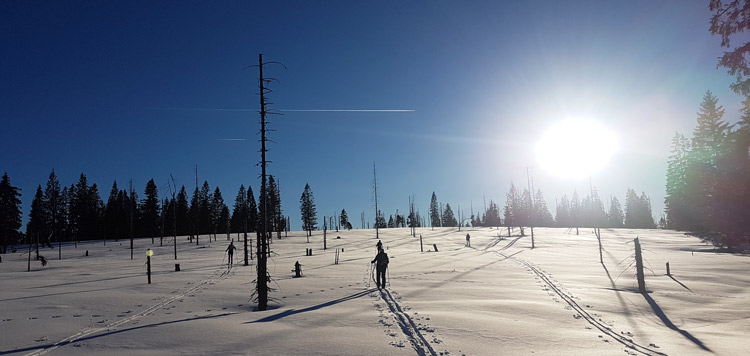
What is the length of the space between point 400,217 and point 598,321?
145 meters

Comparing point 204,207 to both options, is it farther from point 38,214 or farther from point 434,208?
point 434,208

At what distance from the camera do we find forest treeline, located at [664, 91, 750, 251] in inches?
508

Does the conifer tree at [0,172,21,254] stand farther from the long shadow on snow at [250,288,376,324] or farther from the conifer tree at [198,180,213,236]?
the long shadow on snow at [250,288,376,324]

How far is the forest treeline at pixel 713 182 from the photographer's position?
42.3ft

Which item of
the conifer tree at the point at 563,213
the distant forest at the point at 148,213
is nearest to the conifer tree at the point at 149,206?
the distant forest at the point at 148,213

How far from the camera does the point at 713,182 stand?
17.9m

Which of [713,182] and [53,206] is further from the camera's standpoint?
[53,206]

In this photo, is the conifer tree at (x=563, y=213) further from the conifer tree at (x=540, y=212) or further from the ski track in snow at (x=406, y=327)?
the ski track in snow at (x=406, y=327)

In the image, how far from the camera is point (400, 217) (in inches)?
6142

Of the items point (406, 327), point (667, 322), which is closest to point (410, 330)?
point (406, 327)

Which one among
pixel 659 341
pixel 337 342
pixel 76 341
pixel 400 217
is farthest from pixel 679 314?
pixel 400 217

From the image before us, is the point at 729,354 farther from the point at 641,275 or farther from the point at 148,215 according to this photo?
the point at 148,215

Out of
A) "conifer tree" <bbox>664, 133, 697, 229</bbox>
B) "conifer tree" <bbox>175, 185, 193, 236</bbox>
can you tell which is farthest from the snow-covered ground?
"conifer tree" <bbox>175, 185, 193, 236</bbox>

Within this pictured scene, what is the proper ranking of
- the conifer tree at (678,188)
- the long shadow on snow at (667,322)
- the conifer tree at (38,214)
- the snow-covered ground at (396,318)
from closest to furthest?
1. the snow-covered ground at (396,318)
2. the long shadow on snow at (667,322)
3. the conifer tree at (678,188)
4. the conifer tree at (38,214)
